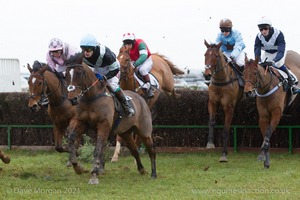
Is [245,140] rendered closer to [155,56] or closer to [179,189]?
[155,56]

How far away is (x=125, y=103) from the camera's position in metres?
10.9

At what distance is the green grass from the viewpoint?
9.40 meters

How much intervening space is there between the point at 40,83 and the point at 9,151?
16.0 feet

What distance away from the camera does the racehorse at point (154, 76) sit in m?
13.5

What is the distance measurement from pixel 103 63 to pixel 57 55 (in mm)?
1471

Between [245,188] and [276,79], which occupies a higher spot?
[276,79]

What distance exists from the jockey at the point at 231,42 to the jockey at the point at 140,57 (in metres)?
1.68

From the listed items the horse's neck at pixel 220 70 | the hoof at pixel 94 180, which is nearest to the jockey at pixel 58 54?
the hoof at pixel 94 180

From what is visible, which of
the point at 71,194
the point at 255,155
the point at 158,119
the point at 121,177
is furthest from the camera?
the point at 158,119

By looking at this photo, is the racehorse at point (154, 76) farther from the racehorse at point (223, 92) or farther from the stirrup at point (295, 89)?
the stirrup at point (295, 89)

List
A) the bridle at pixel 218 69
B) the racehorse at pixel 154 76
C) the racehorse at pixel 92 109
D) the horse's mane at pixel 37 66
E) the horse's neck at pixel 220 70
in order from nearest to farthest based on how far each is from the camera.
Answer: the racehorse at pixel 92 109
the horse's mane at pixel 37 66
the racehorse at pixel 154 76
the bridle at pixel 218 69
the horse's neck at pixel 220 70

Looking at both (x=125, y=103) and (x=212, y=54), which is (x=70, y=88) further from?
(x=212, y=54)

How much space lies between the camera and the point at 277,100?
13.0 metres

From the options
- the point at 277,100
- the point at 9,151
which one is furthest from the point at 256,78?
the point at 9,151
